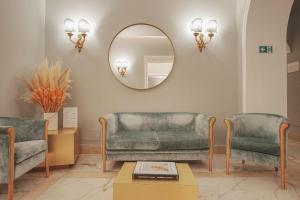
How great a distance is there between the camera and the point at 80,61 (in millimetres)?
3830

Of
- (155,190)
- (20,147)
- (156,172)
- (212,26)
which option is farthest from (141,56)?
(155,190)

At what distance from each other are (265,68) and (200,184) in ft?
7.23

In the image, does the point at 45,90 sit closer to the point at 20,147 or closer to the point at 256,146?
the point at 20,147

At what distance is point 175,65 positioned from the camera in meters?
3.86

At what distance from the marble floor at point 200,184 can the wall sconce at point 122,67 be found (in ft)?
4.85

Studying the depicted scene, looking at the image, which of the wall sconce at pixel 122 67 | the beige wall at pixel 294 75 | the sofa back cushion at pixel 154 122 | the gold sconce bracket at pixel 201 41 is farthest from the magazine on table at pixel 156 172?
the beige wall at pixel 294 75

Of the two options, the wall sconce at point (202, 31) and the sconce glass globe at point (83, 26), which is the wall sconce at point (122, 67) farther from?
the wall sconce at point (202, 31)

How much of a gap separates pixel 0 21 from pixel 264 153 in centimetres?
344

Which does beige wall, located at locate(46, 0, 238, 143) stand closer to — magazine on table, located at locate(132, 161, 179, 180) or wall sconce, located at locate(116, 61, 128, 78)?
wall sconce, located at locate(116, 61, 128, 78)

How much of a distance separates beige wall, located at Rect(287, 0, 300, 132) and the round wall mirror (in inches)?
132

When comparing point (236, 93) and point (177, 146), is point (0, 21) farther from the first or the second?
point (236, 93)

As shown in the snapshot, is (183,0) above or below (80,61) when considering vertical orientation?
above

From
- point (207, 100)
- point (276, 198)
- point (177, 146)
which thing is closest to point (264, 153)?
point (276, 198)

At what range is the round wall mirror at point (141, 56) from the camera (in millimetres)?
3754
